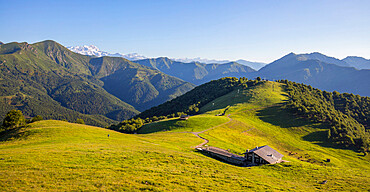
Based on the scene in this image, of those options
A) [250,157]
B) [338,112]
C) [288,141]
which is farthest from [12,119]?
[338,112]

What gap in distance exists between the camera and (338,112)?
505ft

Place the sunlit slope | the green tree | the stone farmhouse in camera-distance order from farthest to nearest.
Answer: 1. the green tree
2. the stone farmhouse
3. the sunlit slope

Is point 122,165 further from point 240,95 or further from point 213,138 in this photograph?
point 240,95

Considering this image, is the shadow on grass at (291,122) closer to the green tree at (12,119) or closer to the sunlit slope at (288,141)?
the sunlit slope at (288,141)

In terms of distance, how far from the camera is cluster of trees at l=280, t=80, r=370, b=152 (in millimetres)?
109406

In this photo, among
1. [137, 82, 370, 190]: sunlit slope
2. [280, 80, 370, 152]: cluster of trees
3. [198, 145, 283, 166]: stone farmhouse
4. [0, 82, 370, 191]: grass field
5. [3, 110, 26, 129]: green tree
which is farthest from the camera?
[280, 80, 370, 152]: cluster of trees

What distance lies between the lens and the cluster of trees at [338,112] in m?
109

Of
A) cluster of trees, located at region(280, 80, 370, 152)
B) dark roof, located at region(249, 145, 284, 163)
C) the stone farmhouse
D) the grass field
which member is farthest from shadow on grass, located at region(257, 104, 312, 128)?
the stone farmhouse

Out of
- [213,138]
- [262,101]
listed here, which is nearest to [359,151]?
[262,101]

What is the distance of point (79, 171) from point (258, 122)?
103771 mm

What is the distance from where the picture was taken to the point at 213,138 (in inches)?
3174

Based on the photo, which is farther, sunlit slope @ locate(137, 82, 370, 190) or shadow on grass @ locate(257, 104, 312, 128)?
shadow on grass @ locate(257, 104, 312, 128)

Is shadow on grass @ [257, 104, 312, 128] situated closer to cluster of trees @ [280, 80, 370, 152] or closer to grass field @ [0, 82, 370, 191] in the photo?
cluster of trees @ [280, 80, 370, 152]

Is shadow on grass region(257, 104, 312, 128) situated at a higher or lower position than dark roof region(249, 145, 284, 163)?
higher
